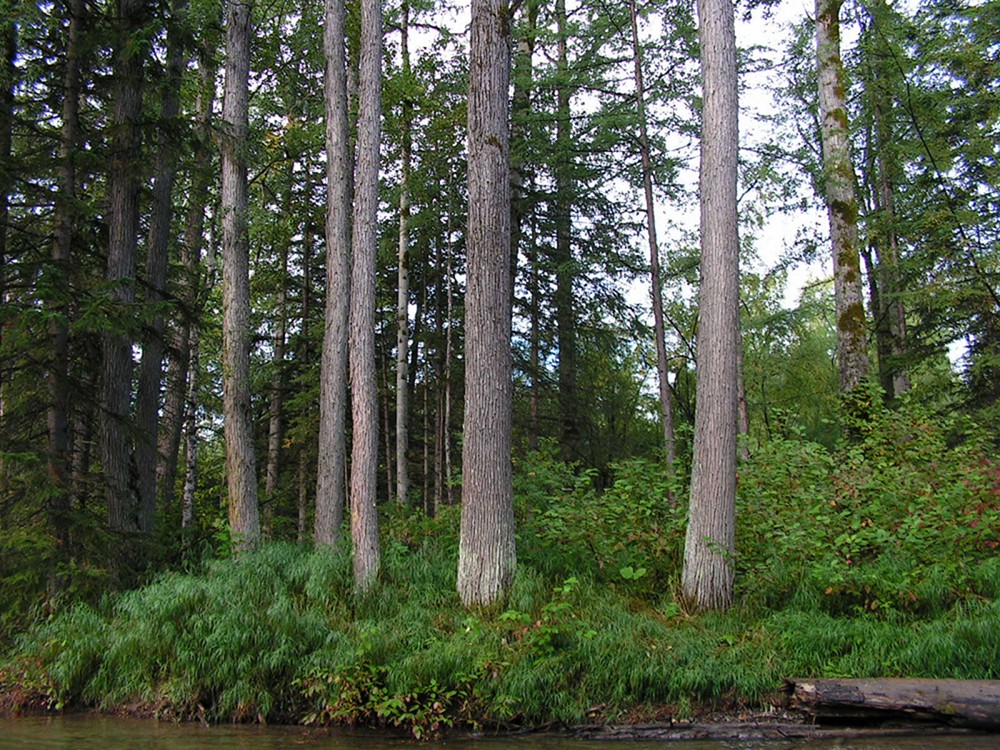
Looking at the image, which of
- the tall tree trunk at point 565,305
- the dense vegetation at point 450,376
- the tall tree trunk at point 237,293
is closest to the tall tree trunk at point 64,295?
the dense vegetation at point 450,376

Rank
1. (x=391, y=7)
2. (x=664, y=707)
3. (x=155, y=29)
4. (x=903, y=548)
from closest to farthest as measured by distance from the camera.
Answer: (x=664, y=707)
(x=903, y=548)
(x=155, y=29)
(x=391, y=7)

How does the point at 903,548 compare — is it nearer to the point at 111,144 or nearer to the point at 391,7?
the point at 111,144

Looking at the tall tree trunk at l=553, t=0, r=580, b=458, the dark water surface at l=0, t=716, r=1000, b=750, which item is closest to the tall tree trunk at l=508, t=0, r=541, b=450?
the tall tree trunk at l=553, t=0, r=580, b=458

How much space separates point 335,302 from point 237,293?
141cm

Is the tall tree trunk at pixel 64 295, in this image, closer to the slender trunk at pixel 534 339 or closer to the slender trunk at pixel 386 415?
the slender trunk at pixel 386 415

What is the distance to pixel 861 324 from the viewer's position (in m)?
11.7

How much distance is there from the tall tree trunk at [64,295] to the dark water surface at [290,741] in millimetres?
2922

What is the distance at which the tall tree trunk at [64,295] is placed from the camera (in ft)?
28.1

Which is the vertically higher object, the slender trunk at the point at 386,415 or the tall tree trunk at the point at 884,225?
the tall tree trunk at the point at 884,225

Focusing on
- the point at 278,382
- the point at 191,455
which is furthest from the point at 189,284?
the point at 191,455

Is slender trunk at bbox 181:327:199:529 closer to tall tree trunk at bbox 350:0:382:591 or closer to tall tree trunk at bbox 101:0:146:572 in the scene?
tall tree trunk at bbox 101:0:146:572

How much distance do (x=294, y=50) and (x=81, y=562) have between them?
9778 mm

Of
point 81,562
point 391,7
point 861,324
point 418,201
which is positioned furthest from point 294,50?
point 861,324

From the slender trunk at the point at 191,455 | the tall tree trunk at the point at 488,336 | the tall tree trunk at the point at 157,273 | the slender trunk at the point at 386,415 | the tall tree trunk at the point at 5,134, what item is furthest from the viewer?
the slender trunk at the point at 386,415
